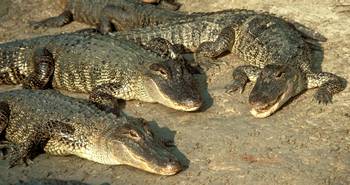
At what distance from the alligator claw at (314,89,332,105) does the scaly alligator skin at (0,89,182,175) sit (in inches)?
87.6

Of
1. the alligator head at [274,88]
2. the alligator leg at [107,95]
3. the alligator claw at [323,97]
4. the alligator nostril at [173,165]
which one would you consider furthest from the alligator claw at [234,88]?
the alligator nostril at [173,165]

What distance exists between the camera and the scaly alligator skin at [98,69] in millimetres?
7895

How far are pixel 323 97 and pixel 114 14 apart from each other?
159 inches

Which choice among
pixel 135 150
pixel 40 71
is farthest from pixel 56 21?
pixel 135 150

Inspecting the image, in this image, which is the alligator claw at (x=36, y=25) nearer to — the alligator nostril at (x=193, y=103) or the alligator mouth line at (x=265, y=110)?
the alligator nostril at (x=193, y=103)

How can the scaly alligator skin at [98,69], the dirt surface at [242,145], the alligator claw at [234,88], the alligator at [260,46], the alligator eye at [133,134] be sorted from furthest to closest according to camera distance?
the alligator claw at [234,88] < the scaly alligator skin at [98,69] < the alligator at [260,46] < the alligator eye at [133,134] < the dirt surface at [242,145]

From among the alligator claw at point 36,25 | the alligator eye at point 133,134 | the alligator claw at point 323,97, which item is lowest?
the alligator claw at point 36,25

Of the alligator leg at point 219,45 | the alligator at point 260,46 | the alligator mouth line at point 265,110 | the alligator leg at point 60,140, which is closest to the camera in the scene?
the alligator leg at point 60,140

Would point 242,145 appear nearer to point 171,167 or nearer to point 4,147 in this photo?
point 171,167

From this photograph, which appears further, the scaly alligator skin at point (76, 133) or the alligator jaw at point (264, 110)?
the alligator jaw at point (264, 110)

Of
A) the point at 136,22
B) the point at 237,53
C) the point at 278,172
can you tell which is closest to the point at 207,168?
the point at 278,172

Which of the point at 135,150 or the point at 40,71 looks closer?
the point at 135,150

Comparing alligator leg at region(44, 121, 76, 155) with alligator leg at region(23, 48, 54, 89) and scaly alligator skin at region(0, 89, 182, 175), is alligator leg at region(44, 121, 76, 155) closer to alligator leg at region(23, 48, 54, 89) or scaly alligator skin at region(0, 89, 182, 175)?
scaly alligator skin at region(0, 89, 182, 175)

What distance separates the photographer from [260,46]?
8883mm
